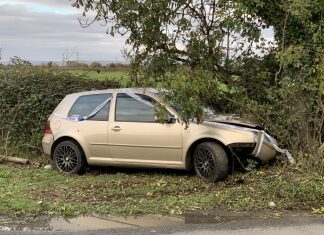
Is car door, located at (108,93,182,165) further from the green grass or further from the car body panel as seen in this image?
the green grass

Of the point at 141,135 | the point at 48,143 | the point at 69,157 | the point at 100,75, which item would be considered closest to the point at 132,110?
the point at 141,135

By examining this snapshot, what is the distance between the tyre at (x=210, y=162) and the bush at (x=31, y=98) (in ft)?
13.6

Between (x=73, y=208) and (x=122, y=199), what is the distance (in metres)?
0.89

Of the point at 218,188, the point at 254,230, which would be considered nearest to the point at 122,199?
the point at 218,188

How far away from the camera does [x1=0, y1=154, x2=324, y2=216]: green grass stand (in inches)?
287

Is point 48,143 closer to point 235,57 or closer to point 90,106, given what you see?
point 90,106

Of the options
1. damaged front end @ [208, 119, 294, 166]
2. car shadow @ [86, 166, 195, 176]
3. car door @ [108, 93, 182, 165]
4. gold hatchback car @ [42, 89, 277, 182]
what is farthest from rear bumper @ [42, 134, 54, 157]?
damaged front end @ [208, 119, 294, 166]

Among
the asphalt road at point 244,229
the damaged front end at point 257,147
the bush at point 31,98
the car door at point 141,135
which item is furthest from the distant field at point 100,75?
the asphalt road at point 244,229

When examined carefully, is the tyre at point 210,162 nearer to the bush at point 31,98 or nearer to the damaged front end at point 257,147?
the damaged front end at point 257,147

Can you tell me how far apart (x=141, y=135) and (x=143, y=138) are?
68 millimetres

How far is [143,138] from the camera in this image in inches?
367

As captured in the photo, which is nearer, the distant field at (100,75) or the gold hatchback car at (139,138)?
the gold hatchback car at (139,138)

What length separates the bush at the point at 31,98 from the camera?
12.3 m

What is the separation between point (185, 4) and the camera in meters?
8.90
